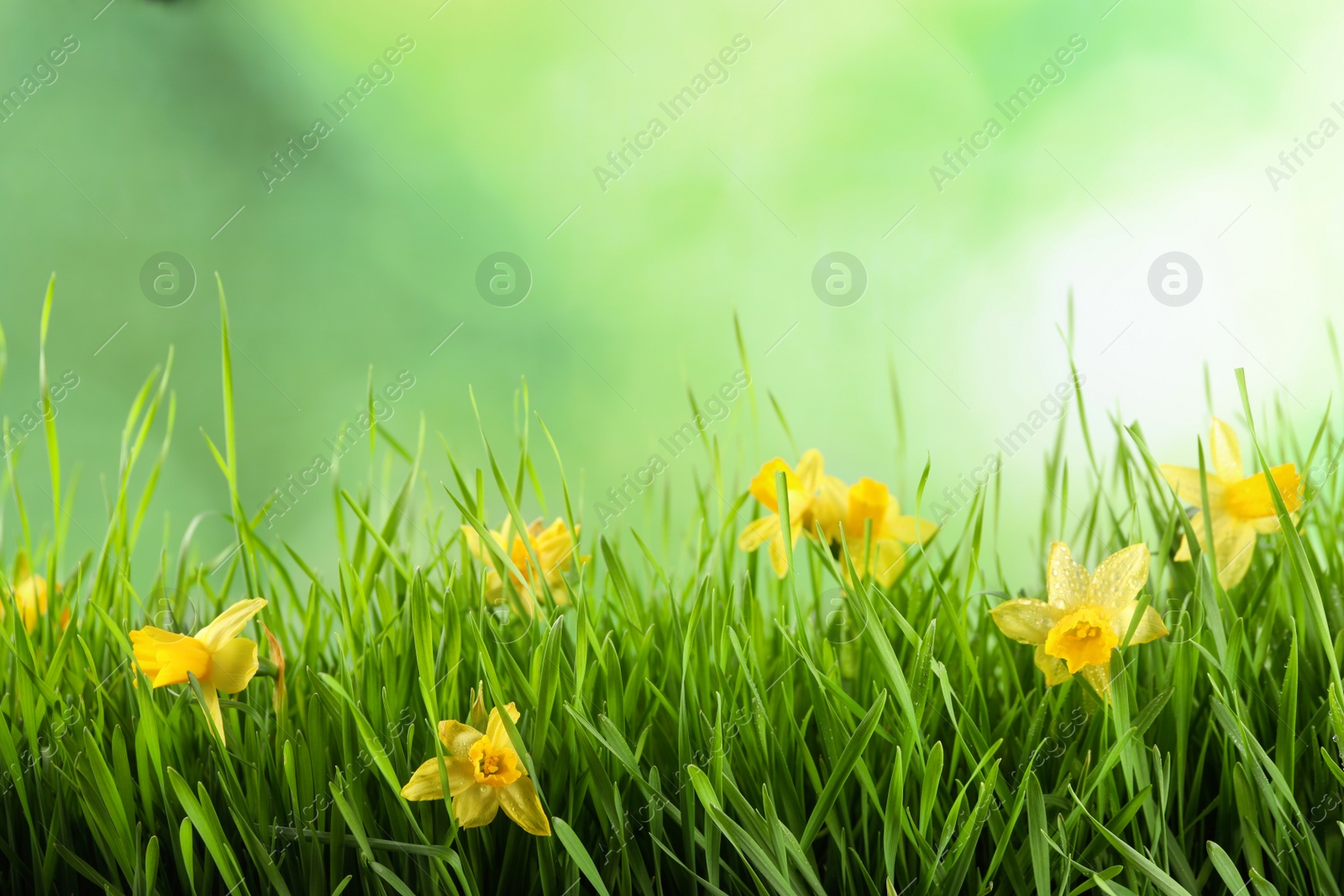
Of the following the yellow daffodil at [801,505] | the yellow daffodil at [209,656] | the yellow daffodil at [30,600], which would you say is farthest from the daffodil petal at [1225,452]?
the yellow daffodil at [30,600]

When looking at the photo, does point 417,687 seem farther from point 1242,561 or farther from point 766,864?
point 1242,561

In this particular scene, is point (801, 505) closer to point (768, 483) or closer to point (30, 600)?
point (768, 483)

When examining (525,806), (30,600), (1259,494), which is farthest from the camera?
(30,600)

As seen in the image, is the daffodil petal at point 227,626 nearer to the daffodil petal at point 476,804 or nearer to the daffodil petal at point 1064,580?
the daffodil petal at point 476,804

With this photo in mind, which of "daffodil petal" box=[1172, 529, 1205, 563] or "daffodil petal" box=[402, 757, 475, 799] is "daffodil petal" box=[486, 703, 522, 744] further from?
"daffodil petal" box=[1172, 529, 1205, 563]

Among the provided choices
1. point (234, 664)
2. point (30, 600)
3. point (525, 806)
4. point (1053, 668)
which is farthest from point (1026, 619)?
point (30, 600)

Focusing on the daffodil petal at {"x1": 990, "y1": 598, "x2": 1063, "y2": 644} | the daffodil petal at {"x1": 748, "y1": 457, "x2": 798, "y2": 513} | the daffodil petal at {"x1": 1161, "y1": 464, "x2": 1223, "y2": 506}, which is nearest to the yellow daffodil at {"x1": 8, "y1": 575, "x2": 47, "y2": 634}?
the daffodil petal at {"x1": 748, "y1": 457, "x2": 798, "y2": 513}
